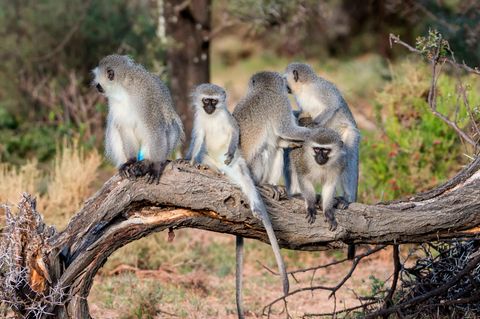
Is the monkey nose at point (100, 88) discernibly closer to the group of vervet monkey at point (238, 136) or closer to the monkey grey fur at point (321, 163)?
the group of vervet monkey at point (238, 136)

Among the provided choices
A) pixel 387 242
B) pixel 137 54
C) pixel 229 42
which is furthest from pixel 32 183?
pixel 229 42

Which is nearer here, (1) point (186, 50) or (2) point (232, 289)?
(2) point (232, 289)

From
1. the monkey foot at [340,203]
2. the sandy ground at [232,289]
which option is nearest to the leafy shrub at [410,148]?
the sandy ground at [232,289]

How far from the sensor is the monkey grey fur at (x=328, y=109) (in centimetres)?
641

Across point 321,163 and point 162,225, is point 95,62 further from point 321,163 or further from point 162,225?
point 162,225

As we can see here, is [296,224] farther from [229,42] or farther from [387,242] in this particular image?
[229,42]

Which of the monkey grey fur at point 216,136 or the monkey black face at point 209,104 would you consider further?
the monkey black face at point 209,104

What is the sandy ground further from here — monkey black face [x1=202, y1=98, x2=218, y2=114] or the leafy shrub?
monkey black face [x1=202, y1=98, x2=218, y2=114]

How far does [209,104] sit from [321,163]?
0.93 m

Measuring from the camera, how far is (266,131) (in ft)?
20.2

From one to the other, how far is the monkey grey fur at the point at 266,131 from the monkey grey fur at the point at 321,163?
0.42 ft

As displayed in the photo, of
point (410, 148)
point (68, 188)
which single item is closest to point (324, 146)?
point (410, 148)

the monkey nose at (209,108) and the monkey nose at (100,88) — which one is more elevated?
the monkey nose at (100,88)

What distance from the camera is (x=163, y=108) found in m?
5.91
